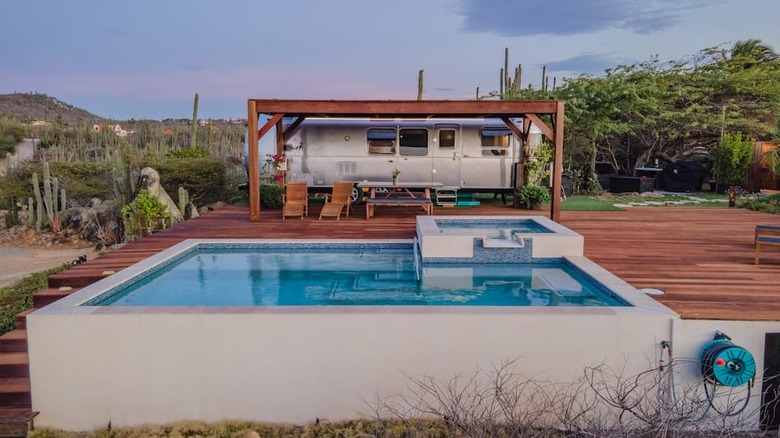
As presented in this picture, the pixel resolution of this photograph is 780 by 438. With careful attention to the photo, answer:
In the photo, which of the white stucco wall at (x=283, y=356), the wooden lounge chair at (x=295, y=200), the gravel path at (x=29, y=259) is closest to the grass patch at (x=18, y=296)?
the gravel path at (x=29, y=259)

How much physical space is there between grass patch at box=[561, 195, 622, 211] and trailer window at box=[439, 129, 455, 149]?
2924mm

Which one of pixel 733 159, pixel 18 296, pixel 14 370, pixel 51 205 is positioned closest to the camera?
pixel 14 370

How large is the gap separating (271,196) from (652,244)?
781 centimetres

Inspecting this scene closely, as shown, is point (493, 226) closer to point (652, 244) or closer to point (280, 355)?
point (652, 244)

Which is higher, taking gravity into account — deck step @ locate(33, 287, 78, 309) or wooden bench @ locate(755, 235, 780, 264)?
wooden bench @ locate(755, 235, 780, 264)

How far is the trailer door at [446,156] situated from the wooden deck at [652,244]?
3.69 feet

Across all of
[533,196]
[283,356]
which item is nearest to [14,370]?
[283,356]

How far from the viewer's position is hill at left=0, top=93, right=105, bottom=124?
140 ft

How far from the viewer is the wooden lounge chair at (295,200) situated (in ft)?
36.6

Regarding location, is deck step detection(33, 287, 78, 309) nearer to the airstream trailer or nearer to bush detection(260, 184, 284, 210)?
bush detection(260, 184, 284, 210)

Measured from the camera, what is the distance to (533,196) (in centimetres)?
1243

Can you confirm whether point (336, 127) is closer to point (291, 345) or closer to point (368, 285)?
point (368, 285)

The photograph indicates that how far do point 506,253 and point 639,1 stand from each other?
13437 millimetres

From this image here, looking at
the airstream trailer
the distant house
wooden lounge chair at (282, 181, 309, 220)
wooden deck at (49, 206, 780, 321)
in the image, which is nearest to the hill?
the distant house
